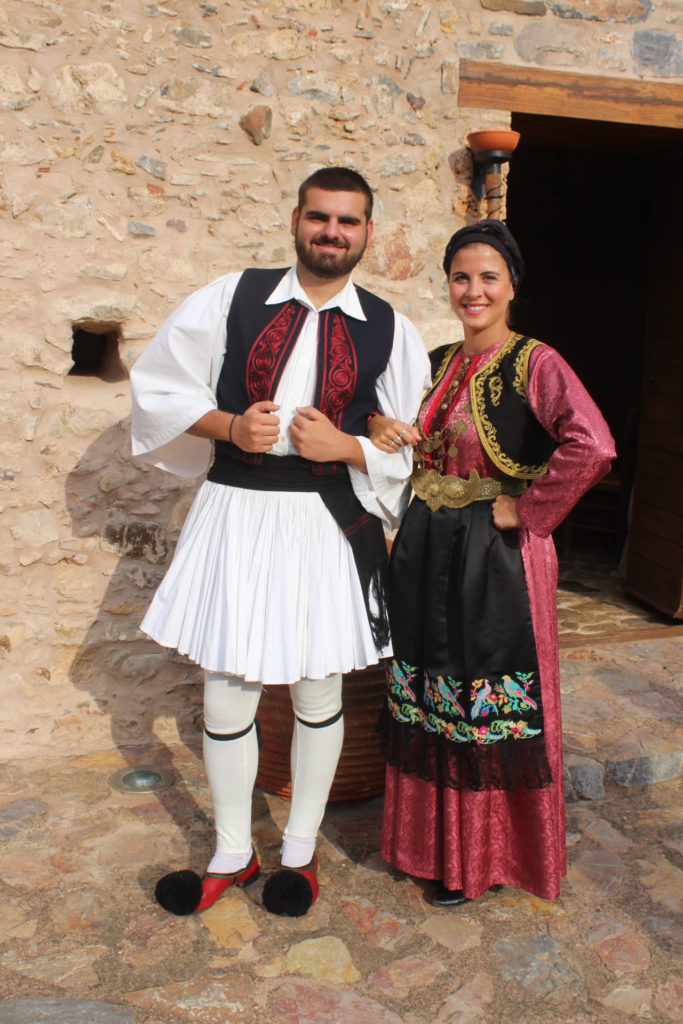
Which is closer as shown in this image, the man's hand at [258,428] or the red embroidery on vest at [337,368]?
the man's hand at [258,428]

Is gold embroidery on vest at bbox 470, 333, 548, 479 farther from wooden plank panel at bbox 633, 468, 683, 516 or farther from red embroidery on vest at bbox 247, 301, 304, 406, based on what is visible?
wooden plank panel at bbox 633, 468, 683, 516

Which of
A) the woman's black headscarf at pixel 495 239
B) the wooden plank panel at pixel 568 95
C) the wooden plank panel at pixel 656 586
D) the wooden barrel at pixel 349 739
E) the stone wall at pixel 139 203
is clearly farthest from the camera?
the wooden plank panel at pixel 656 586

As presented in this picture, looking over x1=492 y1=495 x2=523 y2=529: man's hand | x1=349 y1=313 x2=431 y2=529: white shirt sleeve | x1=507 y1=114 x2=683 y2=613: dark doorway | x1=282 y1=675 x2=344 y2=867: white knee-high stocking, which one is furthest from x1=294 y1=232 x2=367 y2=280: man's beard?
x1=507 y1=114 x2=683 y2=613: dark doorway

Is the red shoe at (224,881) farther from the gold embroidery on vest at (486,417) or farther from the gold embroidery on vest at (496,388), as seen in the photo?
the gold embroidery on vest at (496,388)

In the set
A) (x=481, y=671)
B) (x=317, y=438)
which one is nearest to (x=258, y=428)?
(x=317, y=438)

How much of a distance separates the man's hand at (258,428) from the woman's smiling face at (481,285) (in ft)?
1.86

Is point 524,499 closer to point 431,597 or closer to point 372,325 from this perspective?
point 431,597

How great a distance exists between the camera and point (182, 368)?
2.30m

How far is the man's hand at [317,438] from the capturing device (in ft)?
7.21

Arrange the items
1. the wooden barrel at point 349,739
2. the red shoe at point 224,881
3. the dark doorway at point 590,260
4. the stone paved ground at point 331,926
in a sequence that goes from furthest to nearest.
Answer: the dark doorway at point 590,260, the wooden barrel at point 349,739, the red shoe at point 224,881, the stone paved ground at point 331,926

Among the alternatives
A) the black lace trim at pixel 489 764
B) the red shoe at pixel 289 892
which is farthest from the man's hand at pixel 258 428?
the red shoe at pixel 289 892

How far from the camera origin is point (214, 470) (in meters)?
2.39

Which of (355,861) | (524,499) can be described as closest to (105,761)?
(355,861)

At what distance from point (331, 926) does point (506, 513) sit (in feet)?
3.83
